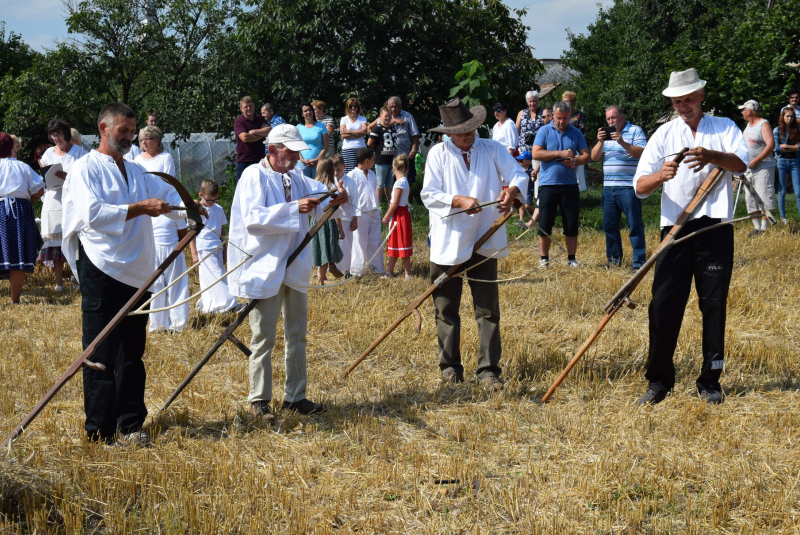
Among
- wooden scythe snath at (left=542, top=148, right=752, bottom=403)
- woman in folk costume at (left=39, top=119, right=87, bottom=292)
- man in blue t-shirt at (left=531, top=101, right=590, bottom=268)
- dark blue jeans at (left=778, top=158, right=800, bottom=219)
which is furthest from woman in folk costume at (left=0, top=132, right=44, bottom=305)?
dark blue jeans at (left=778, top=158, right=800, bottom=219)

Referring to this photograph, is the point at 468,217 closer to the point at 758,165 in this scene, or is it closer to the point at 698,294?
the point at 698,294

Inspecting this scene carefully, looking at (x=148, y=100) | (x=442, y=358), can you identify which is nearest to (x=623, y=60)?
(x=148, y=100)

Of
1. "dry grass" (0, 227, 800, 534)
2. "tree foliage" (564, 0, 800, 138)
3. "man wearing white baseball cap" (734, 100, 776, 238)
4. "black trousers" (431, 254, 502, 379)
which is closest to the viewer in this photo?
"dry grass" (0, 227, 800, 534)

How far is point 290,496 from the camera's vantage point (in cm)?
417

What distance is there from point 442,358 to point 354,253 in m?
4.63

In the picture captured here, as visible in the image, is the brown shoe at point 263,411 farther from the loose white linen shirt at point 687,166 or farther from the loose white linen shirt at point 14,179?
the loose white linen shirt at point 14,179

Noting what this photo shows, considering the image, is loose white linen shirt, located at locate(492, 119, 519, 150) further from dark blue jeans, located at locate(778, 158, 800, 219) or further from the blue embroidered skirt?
the blue embroidered skirt

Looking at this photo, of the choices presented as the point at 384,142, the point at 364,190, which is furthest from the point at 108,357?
the point at 384,142

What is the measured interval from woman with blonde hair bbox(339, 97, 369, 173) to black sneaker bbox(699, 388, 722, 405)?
26.3 ft

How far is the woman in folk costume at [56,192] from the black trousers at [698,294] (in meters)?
6.85

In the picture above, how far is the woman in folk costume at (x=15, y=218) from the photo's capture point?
9.27m

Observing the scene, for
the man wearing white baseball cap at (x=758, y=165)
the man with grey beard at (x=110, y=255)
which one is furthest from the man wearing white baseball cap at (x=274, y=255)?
the man wearing white baseball cap at (x=758, y=165)

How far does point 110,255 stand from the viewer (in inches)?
192

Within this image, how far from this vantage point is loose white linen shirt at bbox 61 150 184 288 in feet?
15.5
